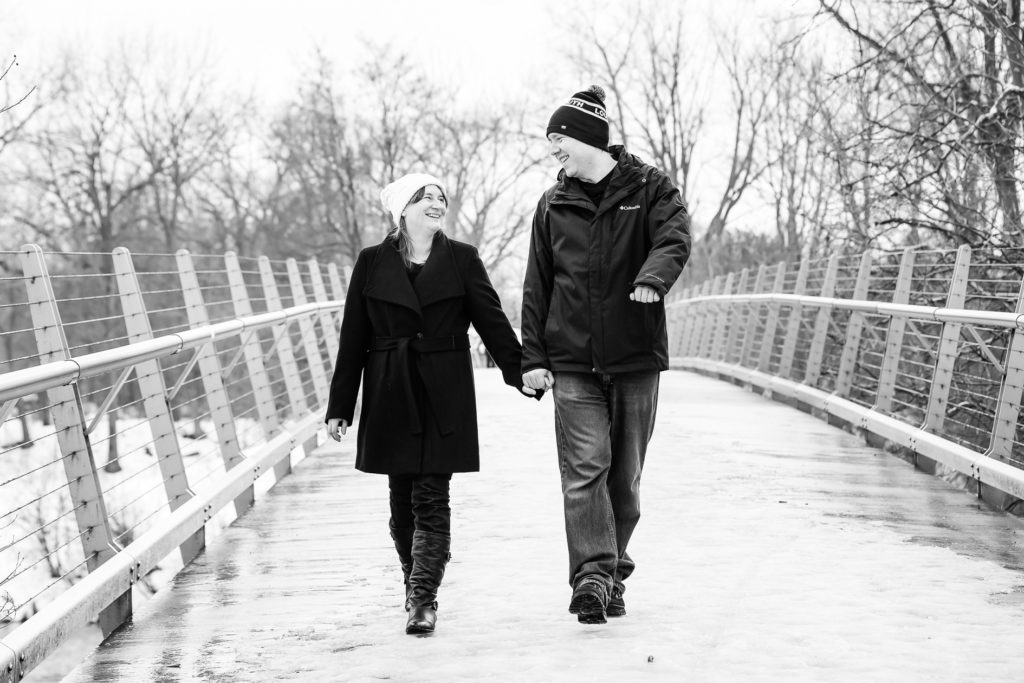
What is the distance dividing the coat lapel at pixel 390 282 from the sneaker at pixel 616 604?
1.18m

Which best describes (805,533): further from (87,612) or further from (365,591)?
(87,612)

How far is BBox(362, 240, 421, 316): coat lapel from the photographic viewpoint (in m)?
4.79

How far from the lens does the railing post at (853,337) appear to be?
444 inches

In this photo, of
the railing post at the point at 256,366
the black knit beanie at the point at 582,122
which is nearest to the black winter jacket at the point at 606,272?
the black knit beanie at the point at 582,122

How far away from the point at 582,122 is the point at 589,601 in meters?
1.59

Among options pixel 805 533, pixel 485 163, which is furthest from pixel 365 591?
pixel 485 163

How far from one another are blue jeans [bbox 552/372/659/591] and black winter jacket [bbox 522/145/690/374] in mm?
81

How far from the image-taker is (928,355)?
13.0 metres

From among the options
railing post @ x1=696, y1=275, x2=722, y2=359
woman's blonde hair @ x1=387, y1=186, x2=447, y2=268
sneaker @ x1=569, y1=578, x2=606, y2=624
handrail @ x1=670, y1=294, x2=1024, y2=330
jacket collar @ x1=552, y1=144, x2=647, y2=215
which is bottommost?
railing post @ x1=696, y1=275, x2=722, y2=359

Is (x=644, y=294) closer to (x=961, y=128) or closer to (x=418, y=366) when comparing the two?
(x=418, y=366)

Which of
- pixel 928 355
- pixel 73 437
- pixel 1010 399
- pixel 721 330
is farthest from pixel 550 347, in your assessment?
pixel 721 330

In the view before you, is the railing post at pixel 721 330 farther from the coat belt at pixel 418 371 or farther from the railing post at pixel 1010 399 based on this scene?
the coat belt at pixel 418 371

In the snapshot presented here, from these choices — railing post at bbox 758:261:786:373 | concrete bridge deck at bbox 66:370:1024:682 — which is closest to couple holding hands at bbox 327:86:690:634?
concrete bridge deck at bbox 66:370:1024:682

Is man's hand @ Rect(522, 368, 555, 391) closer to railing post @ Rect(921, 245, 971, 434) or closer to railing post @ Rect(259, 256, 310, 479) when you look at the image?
railing post @ Rect(921, 245, 971, 434)
